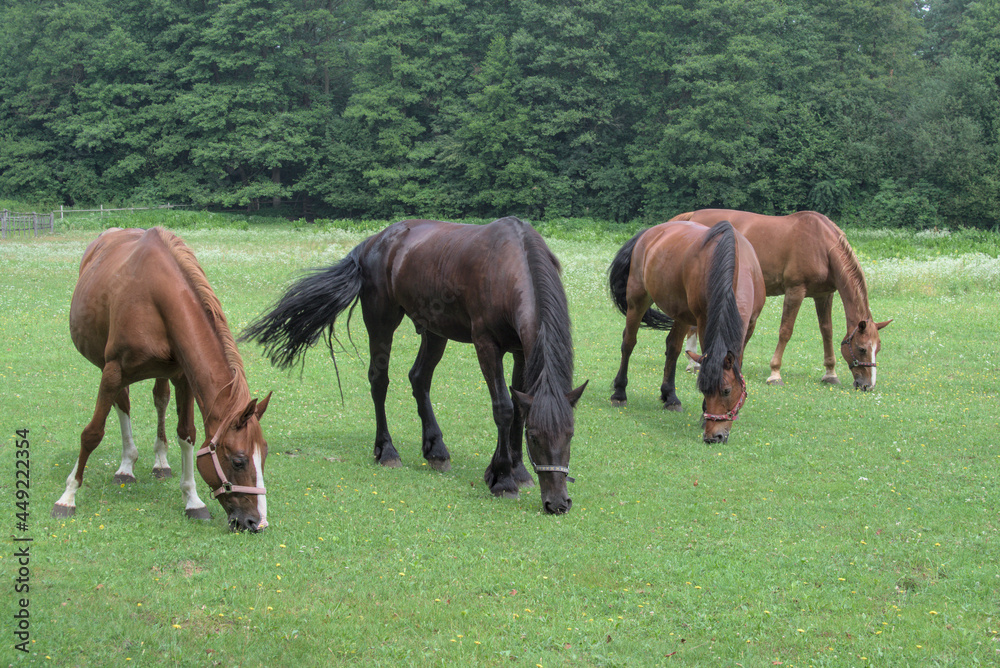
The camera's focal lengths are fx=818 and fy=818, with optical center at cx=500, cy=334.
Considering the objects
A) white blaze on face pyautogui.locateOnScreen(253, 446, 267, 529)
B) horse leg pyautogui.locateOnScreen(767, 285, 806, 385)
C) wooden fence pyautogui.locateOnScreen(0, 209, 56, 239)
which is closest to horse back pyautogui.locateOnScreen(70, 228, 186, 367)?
white blaze on face pyautogui.locateOnScreen(253, 446, 267, 529)

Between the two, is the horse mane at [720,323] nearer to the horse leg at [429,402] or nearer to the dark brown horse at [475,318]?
the dark brown horse at [475,318]

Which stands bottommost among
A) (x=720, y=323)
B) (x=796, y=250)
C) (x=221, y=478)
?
(x=221, y=478)

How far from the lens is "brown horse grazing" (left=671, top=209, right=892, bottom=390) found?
38.0 feet

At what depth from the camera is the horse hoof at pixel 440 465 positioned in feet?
25.9

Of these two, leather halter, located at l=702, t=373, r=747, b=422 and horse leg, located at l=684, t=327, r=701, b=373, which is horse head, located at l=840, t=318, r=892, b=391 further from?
leather halter, located at l=702, t=373, r=747, b=422

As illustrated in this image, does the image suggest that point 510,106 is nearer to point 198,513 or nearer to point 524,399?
point 524,399

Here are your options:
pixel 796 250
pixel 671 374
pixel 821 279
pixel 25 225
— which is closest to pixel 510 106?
pixel 25 225

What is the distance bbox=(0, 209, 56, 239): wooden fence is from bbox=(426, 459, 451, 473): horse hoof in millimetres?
34348

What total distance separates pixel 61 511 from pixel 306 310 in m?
2.84

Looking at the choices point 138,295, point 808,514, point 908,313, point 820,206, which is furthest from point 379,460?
point 820,206

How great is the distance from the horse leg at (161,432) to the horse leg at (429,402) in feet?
7.37

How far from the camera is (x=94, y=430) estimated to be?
20.1ft

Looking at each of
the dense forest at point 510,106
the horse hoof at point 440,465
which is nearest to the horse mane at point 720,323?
the horse hoof at point 440,465

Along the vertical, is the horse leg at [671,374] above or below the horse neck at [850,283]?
below
